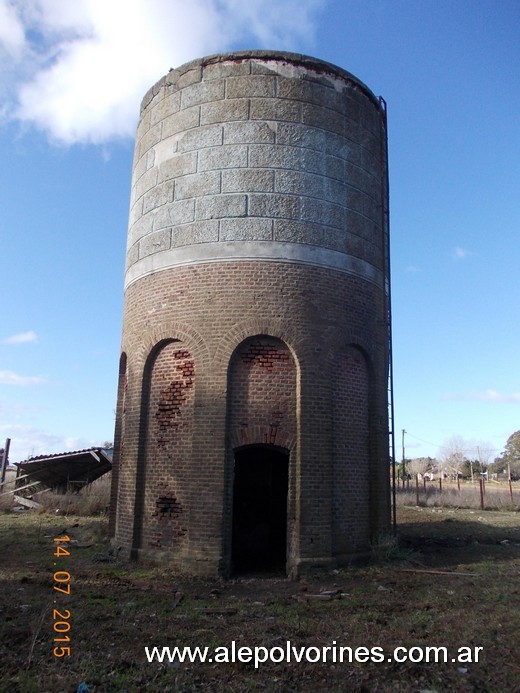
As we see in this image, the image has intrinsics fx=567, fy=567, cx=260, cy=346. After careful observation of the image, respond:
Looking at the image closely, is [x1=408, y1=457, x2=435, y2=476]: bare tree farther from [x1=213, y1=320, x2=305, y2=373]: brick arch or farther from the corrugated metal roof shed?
[x1=213, y1=320, x2=305, y2=373]: brick arch

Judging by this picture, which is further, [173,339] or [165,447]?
[173,339]

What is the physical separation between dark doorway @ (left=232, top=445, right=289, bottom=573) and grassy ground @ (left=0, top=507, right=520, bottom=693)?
7.55ft

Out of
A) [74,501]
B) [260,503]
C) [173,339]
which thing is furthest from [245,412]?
[74,501]

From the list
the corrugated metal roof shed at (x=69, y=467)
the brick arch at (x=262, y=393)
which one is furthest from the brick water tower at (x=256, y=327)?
the corrugated metal roof shed at (x=69, y=467)

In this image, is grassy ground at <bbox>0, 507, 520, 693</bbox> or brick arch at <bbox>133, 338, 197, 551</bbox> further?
brick arch at <bbox>133, 338, 197, 551</bbox>

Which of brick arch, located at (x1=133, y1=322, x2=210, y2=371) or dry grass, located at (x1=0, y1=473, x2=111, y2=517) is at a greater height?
brick arch, located at (x1=133, y1=322, x2=210, y2=371)

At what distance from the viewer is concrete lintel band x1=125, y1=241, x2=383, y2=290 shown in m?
11.0

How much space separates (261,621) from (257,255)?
6482mm

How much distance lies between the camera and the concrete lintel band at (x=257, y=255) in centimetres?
1102

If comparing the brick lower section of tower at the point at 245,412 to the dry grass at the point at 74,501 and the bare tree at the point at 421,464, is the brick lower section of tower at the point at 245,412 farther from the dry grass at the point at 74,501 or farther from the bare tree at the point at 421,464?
the bare tree at the point at 421,464

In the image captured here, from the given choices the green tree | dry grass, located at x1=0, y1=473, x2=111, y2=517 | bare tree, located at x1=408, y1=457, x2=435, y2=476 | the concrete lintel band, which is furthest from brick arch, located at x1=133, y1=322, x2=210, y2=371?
bare tree, located at x1=408, y1=457, x2=435, y2=476

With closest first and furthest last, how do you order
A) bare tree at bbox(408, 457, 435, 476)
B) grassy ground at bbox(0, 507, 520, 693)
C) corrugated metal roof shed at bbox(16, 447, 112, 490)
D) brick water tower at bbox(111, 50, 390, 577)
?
1. grassy ground at bbox(0, 507, 520, 693)
2. brick water tower at bbox(111, 50, 390, 577)
3. corrugated metal roof shed at bbox(16, 447, 112, 490)
4. bare tree at bbox(408, 457, 435, 476)

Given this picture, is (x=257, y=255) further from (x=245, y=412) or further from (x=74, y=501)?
(x=74, y=501)

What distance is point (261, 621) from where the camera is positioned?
7.21 metres
